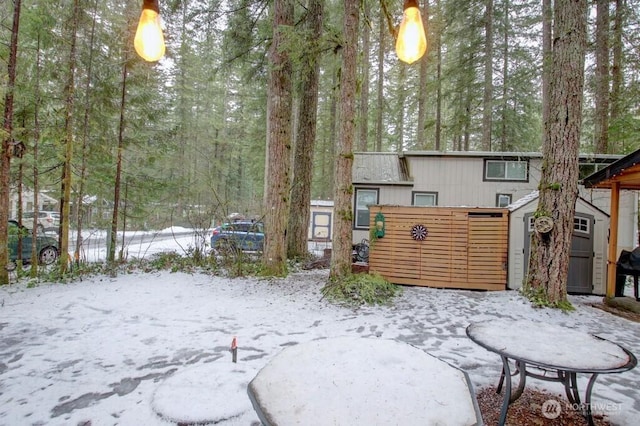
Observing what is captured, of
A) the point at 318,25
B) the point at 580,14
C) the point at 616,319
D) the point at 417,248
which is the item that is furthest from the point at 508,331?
the point at 318,25

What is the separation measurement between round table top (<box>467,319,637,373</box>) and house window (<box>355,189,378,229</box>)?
28.7ft

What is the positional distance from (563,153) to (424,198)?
241 inches

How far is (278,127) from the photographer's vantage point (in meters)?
6.88

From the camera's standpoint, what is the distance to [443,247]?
6.68m

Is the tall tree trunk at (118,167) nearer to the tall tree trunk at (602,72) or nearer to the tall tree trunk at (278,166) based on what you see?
the tall tree trunk at (278,166)

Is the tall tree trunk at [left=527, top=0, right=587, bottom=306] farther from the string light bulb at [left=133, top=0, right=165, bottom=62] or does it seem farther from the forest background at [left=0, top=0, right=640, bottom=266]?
the string light bulb at [left=133, top=0, right=165, bottom=62]

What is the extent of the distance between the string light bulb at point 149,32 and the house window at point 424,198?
10.3 metres

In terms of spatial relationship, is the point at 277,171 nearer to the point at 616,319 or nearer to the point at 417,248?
the point at 417,248

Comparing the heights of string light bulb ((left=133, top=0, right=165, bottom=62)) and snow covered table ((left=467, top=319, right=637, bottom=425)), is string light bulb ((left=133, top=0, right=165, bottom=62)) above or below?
above

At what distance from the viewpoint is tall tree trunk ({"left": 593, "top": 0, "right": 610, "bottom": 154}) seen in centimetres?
859

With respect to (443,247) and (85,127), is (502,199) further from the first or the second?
(85,127)

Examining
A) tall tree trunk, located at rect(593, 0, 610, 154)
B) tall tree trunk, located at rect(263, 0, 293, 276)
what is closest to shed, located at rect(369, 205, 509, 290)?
tall tree trunk, located at rect(263, 0, 293, 276)

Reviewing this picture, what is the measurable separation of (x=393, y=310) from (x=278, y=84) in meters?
5.19

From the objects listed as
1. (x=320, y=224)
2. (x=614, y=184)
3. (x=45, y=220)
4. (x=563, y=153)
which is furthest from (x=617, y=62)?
(x=45, y=220)
